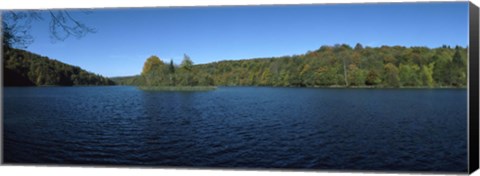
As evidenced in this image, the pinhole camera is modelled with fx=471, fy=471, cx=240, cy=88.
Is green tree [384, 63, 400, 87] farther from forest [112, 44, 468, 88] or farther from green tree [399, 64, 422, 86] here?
green tree [399, 64, 422, 86]

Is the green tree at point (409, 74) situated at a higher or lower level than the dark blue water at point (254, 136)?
higher

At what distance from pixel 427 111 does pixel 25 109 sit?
18.4m

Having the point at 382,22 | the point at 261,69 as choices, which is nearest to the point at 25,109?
the point at 261,69

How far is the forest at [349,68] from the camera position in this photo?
794 inches

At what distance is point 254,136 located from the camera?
14.9 meters

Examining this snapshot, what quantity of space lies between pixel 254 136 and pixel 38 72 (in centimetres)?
1382

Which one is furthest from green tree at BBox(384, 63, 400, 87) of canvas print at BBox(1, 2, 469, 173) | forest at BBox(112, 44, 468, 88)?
canvas print at BBox(1, 2, 469, 173)

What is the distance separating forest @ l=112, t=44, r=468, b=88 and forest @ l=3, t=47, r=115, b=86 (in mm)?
3603

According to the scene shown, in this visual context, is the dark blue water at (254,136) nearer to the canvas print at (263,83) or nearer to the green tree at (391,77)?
the canvas print at (263,83)

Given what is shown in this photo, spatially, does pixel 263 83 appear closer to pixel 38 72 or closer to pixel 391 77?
pixel 391 77

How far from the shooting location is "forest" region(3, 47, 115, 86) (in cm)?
1912

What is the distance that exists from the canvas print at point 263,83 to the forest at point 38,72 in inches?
4.1

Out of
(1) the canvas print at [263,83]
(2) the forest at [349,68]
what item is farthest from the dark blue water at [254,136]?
(2) the forest at [349,68]

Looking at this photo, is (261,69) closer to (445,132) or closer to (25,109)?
(25,109)
